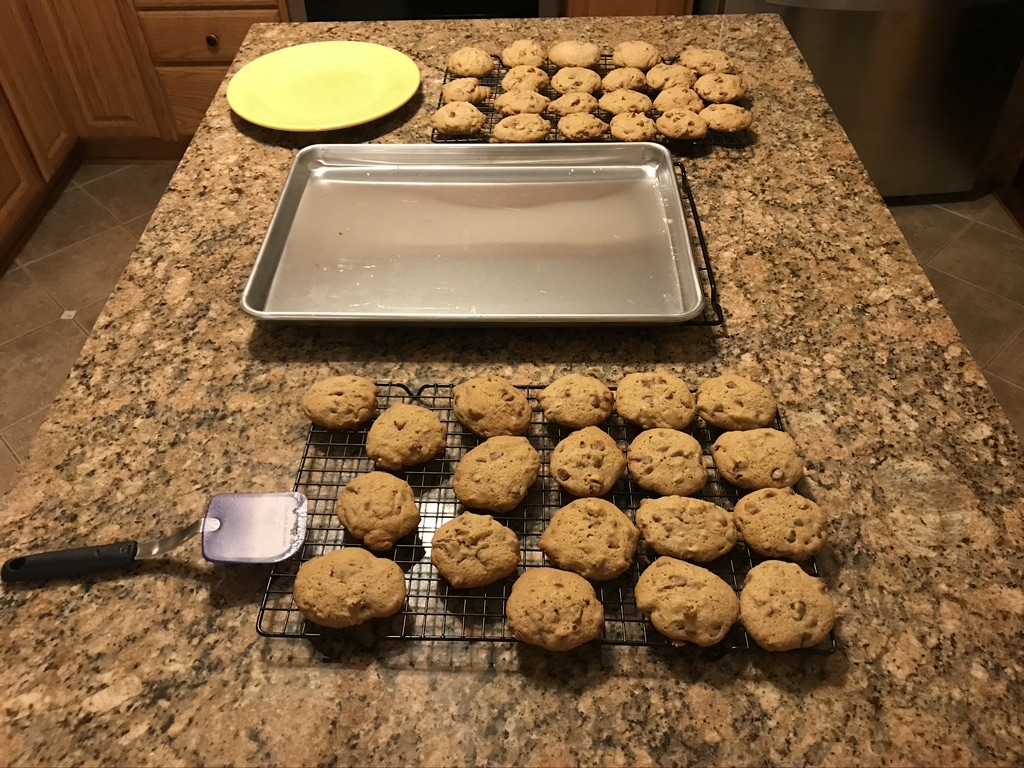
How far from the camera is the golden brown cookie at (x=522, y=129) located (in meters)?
1.35

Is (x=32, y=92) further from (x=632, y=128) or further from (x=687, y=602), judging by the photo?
(x=687, y=602)

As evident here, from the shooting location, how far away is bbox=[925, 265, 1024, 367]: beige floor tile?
2.16 meters

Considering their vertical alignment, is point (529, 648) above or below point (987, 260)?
above

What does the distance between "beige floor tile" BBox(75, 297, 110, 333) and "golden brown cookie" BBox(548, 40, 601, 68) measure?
1.59m

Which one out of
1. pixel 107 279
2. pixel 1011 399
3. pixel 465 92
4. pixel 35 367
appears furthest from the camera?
pixel 107 279

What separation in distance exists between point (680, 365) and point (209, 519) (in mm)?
620

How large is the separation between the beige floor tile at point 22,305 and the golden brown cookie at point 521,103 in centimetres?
167

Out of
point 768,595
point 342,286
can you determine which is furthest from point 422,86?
point 768,595

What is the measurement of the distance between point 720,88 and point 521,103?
382 mm

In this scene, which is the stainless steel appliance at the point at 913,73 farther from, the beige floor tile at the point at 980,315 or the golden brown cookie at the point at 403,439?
the golden brown cookie at the point at 403,439

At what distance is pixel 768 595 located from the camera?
74 centimetres

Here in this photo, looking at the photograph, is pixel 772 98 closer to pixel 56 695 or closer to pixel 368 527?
pixel 368 527

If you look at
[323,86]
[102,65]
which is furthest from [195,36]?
[323,86]

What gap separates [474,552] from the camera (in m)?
0.77
